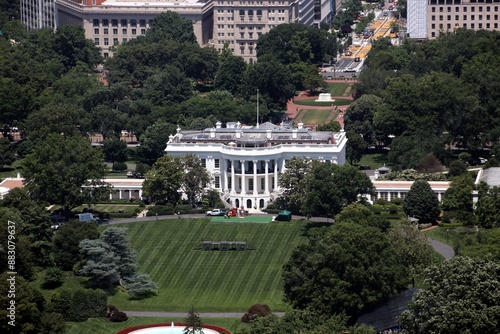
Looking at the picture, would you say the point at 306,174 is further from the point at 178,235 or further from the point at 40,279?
the point at 40,279

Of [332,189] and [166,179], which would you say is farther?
[166,179]

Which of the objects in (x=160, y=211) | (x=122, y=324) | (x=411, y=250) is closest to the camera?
(x=122, y=324)

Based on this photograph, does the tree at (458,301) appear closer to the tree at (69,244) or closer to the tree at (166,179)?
the tree at (69,244)

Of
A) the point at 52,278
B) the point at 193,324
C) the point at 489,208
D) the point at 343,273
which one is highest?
the point at 489,208

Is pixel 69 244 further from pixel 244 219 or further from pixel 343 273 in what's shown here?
pixel 343 273

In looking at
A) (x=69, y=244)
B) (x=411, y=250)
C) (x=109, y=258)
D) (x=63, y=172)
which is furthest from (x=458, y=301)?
(x=63, y=172)

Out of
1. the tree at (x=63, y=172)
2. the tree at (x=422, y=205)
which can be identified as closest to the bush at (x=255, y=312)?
the tree at (x=422, y=205)

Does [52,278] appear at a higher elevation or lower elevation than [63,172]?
lower
